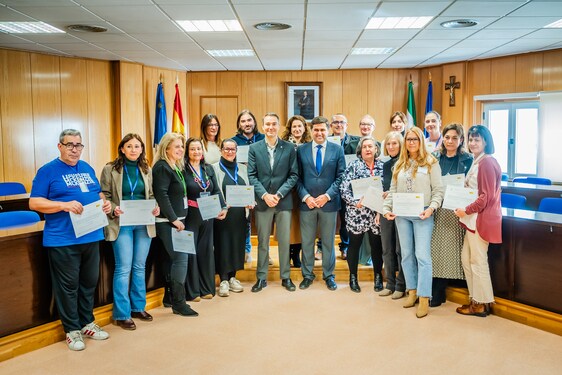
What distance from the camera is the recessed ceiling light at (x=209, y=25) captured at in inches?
221

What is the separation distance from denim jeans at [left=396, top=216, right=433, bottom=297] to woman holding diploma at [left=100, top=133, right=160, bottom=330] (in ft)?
6.63

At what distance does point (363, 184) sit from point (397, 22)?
8.36 ft

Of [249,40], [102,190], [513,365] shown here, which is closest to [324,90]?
[249,40]

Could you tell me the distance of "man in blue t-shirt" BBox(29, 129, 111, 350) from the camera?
10.0ft

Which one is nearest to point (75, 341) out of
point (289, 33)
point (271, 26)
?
point (271, 26)

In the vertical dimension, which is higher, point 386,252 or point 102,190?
point 102,190

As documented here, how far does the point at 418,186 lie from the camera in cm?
377

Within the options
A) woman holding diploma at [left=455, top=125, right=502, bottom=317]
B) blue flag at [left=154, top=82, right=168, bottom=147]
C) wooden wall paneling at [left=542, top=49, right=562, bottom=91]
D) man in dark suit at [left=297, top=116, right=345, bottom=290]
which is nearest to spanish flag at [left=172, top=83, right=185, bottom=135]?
blue flag at [left=154, top=82, right=168, bottom=147]

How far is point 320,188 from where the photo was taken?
14.4 feet

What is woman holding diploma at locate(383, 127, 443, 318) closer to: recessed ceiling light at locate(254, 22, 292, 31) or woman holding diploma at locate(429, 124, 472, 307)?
woman holding diploma at locate(429, 124, 472, 307)

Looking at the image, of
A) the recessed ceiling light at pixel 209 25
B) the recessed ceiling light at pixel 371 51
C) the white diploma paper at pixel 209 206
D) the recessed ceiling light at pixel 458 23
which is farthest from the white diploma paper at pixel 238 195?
the recessed ceiling light at pixel 371 51

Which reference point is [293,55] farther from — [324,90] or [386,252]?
[386,252]

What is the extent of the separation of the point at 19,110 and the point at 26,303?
5.04 meters

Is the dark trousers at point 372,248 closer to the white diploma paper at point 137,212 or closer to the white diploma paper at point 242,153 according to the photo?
the white diploma paper at point 242,153
